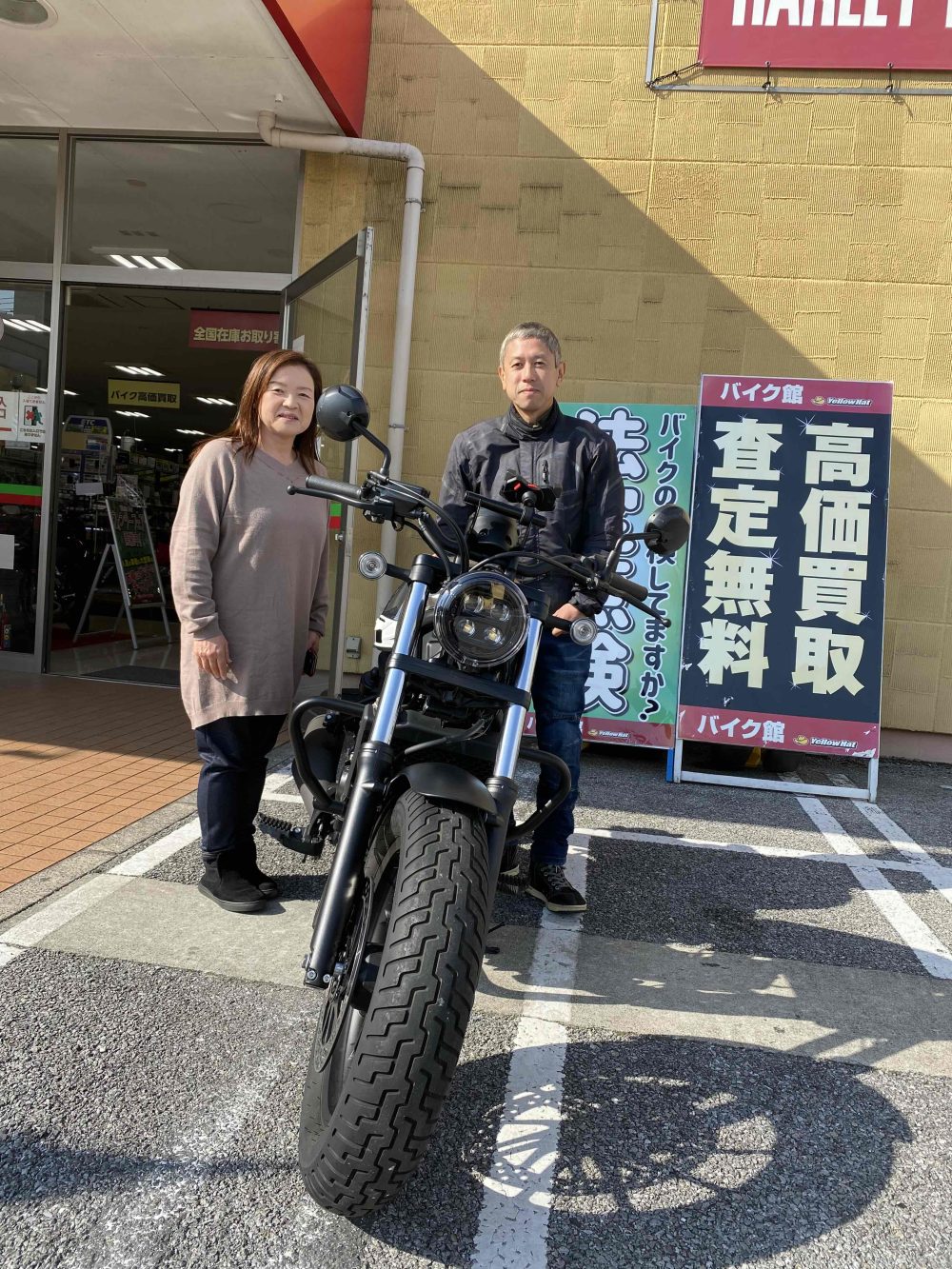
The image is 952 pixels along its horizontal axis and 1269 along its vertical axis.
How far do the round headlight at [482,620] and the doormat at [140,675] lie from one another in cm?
520

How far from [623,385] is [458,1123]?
487cm

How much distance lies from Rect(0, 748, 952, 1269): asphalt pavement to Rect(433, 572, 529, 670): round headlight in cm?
95

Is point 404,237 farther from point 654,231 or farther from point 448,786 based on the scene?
point 448,786

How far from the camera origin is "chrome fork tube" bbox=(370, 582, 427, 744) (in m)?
1.85

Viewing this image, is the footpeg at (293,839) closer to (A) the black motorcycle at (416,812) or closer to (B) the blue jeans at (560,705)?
(A) the black motorcycle at (416,812)

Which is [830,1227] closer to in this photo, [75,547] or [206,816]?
[206,816]

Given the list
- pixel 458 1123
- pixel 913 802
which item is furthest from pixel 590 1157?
pixel 913 802

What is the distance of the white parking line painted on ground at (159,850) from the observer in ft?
10.2

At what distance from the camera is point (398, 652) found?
1.88 m

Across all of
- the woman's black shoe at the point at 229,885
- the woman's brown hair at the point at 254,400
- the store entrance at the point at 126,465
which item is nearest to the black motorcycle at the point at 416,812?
the woman's black shoe at the point at 229,885

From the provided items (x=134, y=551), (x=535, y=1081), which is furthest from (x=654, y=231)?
(x=134, y=551)

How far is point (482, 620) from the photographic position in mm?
1854

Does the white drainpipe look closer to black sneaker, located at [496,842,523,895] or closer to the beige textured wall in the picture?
the beige textured wall

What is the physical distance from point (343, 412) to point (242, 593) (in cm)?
104
